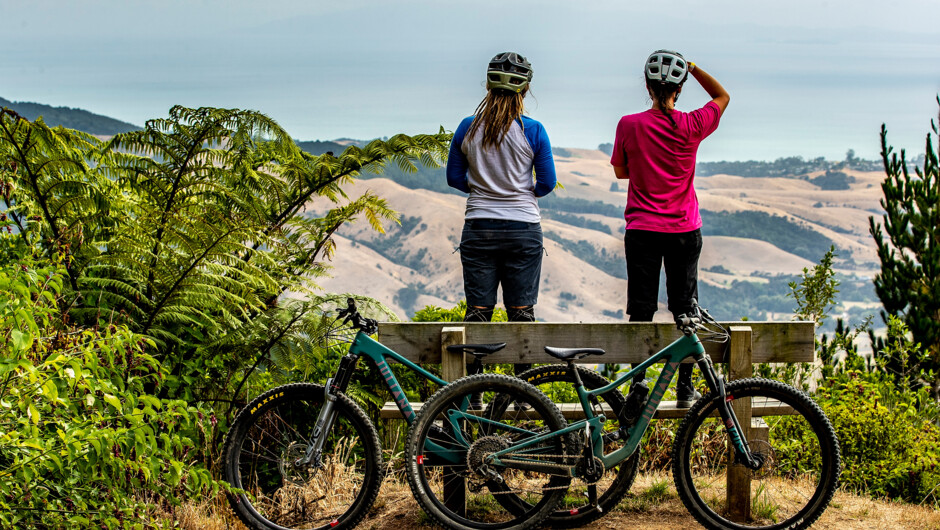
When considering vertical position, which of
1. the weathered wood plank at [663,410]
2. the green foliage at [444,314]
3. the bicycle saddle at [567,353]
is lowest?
the weathered wood plank at [663,410]

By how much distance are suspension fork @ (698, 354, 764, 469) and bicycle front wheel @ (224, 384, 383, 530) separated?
5.53 ft

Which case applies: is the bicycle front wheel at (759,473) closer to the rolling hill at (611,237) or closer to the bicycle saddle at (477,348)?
the bicycle saddle at (477,348)

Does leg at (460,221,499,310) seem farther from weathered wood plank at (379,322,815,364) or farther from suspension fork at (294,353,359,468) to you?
suspension fork at (294,353,359,468)

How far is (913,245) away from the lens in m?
12.8

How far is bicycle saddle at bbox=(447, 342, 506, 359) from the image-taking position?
4480 millimetres

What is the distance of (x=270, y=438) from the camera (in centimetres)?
448

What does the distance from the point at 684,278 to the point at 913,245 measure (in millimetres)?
9531

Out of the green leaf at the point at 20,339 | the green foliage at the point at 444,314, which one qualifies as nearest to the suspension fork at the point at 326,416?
the green leaf at the point at 20,339

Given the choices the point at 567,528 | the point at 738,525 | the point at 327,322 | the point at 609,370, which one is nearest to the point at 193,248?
the point at 327,322

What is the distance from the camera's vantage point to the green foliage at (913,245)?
41.7ft

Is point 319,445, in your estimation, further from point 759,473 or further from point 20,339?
point 759,473

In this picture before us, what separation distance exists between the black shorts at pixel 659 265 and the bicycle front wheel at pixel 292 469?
1704mm

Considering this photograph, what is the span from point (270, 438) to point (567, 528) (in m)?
1.60

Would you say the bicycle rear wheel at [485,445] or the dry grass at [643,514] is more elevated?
the bicycle rear wheel at [485,445]
